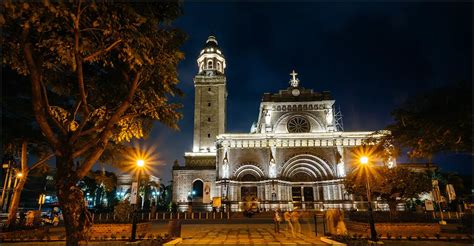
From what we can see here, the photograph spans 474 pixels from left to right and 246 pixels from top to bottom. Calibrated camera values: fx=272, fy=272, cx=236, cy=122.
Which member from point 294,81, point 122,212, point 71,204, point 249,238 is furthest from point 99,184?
point 294,81

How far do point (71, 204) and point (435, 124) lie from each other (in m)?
11.4

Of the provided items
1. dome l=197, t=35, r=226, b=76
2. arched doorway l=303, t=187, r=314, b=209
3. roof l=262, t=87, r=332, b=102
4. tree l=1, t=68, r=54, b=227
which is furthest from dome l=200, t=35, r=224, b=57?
tree l=1, t=68, r=54, b=227

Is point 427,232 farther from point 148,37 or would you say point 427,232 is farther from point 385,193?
point 148,37

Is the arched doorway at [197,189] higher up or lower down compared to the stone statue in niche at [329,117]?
lower down

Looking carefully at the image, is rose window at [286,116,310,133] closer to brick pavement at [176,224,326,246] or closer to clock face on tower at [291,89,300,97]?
clock face on tower at [291,89,300,97]

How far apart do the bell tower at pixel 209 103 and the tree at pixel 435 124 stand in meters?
41.9

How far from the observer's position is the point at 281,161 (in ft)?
144

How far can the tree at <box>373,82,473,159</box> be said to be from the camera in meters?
8.33

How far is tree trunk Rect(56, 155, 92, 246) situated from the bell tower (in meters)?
43.1

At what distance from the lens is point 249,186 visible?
4297 centimetres

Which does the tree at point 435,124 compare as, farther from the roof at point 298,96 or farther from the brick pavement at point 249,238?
the roof at point 298,96

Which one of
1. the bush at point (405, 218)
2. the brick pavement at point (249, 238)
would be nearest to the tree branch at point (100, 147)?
the brick pavement at point (249, 238)

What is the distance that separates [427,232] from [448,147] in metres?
5.12

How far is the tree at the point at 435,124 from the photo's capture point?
8328 millimetres
